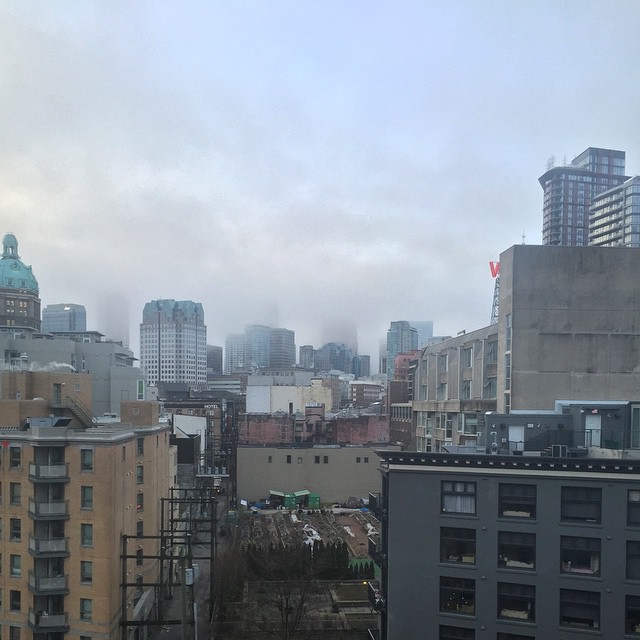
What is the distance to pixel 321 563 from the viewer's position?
3603 centimetres

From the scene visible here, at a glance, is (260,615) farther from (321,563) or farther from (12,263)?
(12,263)

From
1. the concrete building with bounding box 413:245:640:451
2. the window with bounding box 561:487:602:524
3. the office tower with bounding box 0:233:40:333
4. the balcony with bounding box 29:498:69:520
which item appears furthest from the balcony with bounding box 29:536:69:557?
the office tower with bounding box 0:233:40:333

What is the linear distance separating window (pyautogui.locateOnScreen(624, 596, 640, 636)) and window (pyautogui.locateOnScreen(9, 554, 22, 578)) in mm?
25082

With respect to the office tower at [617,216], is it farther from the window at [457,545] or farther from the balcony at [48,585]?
the balcony at [48,585]

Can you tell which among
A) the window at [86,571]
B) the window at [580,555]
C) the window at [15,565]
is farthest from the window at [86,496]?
the window at [580,555]

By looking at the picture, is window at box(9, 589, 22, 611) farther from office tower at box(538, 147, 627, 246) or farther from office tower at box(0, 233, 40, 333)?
office tower at box(538, 147, 627, 246)

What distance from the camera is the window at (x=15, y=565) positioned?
25188mm

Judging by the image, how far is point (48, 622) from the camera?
2455cm

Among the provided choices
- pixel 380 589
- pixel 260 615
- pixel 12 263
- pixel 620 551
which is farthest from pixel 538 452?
pixel 12 263

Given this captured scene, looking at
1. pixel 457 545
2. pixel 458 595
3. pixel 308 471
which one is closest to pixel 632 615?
pixel 458 595

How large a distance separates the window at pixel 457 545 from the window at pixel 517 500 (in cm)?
137

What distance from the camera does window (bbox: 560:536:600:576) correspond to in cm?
1800

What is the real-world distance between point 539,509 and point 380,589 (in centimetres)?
719

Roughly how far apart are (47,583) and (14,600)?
2379mm
